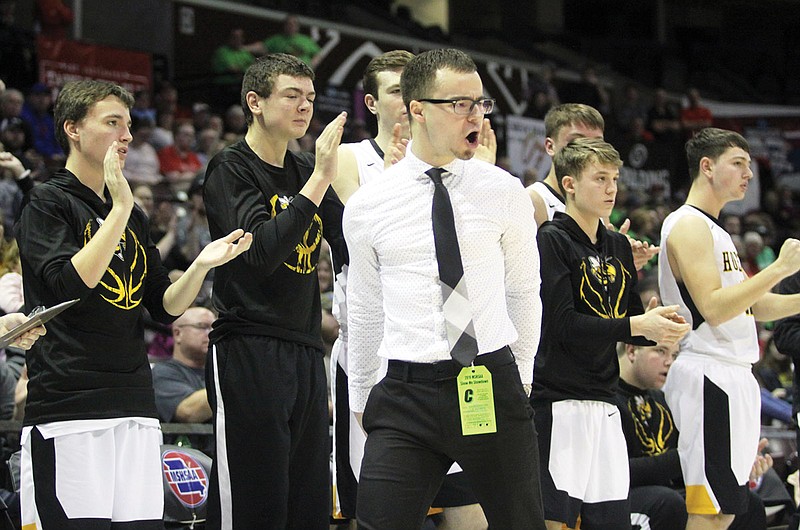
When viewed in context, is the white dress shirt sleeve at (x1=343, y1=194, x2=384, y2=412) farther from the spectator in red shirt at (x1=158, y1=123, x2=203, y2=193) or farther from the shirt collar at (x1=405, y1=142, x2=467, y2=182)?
Answer: the spectator in red shirt at (x1=158, y1=123, x2=203, y2=193)

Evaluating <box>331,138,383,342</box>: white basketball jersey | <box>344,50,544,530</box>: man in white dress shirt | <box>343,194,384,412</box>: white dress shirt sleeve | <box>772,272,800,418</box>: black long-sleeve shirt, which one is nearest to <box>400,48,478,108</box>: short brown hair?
<box>344,50,544,530</box>: man in white dress shirt

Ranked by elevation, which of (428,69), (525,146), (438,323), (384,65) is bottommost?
(438,323)

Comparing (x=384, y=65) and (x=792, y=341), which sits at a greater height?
(x=384, y=65)

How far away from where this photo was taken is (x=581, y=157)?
507cm

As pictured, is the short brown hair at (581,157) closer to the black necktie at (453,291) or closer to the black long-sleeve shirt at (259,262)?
the black long-sleeve shirt at (259,262)

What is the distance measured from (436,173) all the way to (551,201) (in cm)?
178

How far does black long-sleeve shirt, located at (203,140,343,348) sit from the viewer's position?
431 cm

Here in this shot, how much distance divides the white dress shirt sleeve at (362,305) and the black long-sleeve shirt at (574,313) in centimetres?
127

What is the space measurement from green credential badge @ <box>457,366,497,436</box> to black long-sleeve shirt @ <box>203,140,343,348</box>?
3.24 ft

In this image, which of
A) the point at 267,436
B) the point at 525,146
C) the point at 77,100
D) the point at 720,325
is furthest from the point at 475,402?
the point at 525,146

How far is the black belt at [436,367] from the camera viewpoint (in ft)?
11.5

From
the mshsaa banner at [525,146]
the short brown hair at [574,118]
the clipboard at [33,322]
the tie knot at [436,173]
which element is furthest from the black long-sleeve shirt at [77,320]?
the mshsaa banner at [525,146]

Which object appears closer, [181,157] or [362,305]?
[362,305]

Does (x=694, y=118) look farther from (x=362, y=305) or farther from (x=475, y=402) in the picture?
(x=475, y=402)
